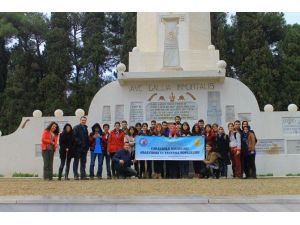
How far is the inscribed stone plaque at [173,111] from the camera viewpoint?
637 inches

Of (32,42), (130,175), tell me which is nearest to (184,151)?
(130,175)

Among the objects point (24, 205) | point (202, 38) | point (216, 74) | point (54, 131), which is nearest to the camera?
point (24, 205)

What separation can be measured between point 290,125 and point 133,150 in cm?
585

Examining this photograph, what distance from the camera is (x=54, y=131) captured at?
12.6 metres

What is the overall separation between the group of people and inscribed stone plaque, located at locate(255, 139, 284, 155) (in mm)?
2936

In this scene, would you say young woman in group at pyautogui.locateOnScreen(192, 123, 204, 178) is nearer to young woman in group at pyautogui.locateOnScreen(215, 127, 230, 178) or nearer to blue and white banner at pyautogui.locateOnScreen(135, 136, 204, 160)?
blue and white banner at pyautogui.locateOnScreen(135, 136, 204, 160)

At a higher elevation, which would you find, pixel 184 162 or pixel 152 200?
pixel 184 162

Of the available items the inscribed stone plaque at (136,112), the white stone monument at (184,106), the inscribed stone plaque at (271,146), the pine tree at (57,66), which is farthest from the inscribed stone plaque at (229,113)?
the pine tree at (57,66)

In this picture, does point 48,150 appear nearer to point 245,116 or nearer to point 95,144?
point 95,144

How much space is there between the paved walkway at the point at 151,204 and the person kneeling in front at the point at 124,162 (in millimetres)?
5402

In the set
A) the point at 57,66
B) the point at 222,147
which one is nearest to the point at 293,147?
the point at 222,147

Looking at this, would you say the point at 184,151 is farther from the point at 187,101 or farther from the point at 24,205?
the point at 24,205

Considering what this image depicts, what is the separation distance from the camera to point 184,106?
53.4 feet
